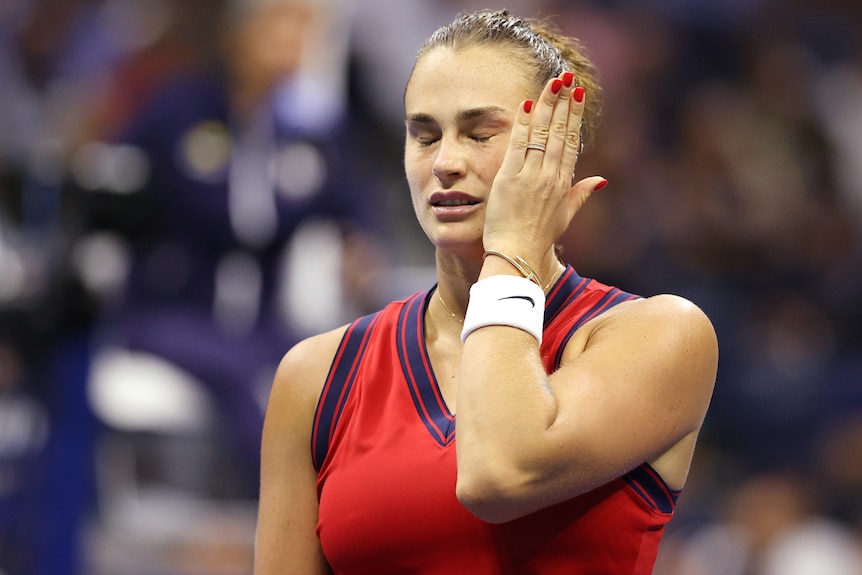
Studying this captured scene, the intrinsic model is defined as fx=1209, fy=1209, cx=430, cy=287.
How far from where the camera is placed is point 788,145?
6.30 m

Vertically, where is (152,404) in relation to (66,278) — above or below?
below

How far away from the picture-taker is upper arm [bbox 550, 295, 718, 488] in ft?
5.08

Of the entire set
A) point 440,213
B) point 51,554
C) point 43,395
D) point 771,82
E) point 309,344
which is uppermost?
point 440,213

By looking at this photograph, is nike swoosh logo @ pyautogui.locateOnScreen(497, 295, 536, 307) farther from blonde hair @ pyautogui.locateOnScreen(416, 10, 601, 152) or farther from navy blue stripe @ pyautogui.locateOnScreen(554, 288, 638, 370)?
blonde hair @ pyautogui.locateOnScreen(416, 10, 601, 152)

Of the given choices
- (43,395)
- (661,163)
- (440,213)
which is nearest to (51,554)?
(43,395)

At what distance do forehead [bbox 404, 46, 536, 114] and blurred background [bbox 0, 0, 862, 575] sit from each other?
5.85ft

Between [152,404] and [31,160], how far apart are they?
3.85 ft

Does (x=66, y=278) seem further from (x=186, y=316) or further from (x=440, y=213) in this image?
(x=440, y=213)

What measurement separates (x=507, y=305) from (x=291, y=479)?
47 centimetres

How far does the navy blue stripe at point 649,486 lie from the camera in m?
1.65

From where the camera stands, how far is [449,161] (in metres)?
1.71

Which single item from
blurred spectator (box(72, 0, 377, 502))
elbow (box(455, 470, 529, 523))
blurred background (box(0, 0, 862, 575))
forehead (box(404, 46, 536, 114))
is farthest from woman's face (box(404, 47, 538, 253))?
blurred spectator (box(72, 0, 377, 502))

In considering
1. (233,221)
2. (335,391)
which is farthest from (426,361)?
A: (233,221)

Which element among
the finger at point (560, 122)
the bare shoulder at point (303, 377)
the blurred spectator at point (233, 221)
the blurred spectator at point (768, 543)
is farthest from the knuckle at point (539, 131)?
the blurred spectator at point (768, 543)
